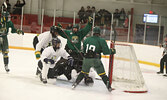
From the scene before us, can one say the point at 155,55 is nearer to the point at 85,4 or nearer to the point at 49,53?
the point at 49,53

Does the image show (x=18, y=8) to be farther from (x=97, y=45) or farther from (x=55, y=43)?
(x=97, y=45)

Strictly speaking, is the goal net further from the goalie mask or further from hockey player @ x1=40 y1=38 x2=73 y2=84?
the goalie mask

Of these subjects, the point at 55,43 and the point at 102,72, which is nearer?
the point at 102,72

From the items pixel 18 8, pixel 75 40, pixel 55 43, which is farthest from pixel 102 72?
pixel 18 8

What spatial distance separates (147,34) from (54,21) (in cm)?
370

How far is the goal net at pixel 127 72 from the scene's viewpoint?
5.52 metres

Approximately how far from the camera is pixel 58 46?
5430 millimetres

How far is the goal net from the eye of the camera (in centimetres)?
552

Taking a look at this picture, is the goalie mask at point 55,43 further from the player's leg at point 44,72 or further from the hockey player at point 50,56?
the player's leg at point 44,72

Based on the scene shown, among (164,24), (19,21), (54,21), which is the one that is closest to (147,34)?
(164,24)

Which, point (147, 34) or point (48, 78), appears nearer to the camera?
point (48, 78)

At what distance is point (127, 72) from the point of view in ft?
18.8

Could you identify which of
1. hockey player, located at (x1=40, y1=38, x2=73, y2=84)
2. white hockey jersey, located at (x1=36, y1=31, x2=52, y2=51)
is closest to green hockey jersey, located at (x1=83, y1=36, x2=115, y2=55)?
hockey player, located at (x1=40, y1=38, x2=73, y2=84)

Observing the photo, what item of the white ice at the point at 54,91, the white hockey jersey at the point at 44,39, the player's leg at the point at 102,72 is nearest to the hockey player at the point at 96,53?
the player's leg at the point at 102,72
